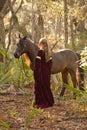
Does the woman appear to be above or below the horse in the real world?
below

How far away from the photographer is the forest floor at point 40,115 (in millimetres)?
6402

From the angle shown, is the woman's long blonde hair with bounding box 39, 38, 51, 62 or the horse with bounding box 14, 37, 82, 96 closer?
the woman's long blonde hair with bounding box 39, 38, 51, 62

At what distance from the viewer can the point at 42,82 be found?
25.9 feet

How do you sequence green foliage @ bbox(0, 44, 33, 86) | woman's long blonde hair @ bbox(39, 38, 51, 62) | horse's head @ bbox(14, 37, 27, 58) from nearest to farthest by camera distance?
woman's long blonde hair @ bbox(39, 38, 51, 62) → horse's head @ bbox(14, 37, 27, 58) → green foliage @ bbox(0, 44, 33, 86)

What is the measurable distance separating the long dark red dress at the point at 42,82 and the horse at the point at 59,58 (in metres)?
0.69

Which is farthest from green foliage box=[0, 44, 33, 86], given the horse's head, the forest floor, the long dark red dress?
the long dark red dress

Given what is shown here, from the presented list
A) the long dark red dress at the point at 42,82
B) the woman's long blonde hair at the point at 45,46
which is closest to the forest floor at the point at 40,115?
the long dark red dress at the point at 42,82

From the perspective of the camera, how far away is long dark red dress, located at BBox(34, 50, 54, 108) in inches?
308

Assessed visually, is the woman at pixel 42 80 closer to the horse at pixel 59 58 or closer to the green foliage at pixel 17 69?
the horse at pixel 59 58

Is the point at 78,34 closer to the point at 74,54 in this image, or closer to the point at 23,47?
the point at 74,54

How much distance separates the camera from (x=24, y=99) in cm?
938

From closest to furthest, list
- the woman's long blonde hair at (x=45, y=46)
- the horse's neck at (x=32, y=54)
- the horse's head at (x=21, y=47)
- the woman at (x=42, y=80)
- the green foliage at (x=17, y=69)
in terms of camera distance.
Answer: the woman's long blonde hair at (x=45, y=46) → the woman at (x=42, y=80) → the horse's head at (x=21, y=47) → the horse's neck at (x=32, y=54) → the green foliage at (x=17, y=69)

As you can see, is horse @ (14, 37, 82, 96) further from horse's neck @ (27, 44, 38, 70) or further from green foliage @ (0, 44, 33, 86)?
green foliage @ (0, 44, 33, 86)

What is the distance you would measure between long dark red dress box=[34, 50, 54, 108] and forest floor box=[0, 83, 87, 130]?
0.20 metres
